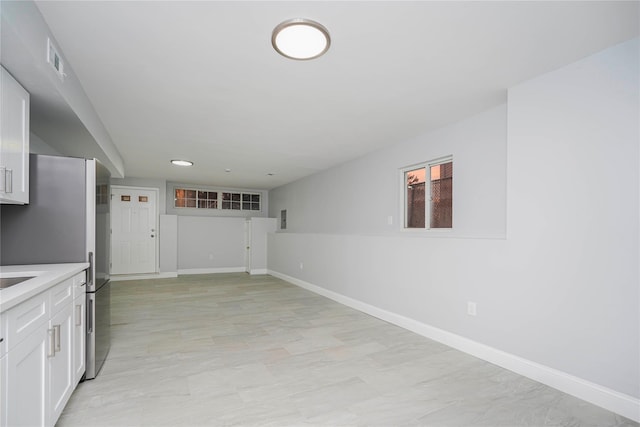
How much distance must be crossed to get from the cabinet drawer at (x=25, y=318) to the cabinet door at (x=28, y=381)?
0.03m

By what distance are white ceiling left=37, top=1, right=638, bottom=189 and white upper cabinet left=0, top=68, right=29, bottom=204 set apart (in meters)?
0.44

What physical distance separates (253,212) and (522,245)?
24.7ft

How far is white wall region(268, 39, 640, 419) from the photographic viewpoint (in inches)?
83.4

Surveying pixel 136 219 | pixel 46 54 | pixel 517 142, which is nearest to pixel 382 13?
pixel 517 142

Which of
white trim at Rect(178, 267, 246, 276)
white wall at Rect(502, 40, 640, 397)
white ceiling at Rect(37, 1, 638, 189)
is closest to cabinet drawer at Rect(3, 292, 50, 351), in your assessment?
white ceiling at Rect(37, 1, 638, 189)

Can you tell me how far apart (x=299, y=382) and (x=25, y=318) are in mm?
1753

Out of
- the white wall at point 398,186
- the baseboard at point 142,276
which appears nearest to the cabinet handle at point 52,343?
the white wall at point 398,186

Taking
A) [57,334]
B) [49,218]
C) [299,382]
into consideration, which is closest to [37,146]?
[49,218]

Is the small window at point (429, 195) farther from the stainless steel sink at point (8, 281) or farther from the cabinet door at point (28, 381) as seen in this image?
the stainless steel sink at point (8, 281)

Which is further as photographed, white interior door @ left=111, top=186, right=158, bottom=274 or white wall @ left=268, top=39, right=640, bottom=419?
white interior door @ left=111, top=186, right=158, bottom=274

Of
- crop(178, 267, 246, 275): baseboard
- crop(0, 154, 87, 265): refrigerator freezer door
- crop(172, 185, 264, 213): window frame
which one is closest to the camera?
crop(0, 154, 87, 265): refrigerator freezer door

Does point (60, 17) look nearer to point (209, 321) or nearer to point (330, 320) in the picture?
point (209, 321)

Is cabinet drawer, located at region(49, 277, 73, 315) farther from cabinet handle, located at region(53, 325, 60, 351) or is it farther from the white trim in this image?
the white trim

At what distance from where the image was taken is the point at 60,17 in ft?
6.09
